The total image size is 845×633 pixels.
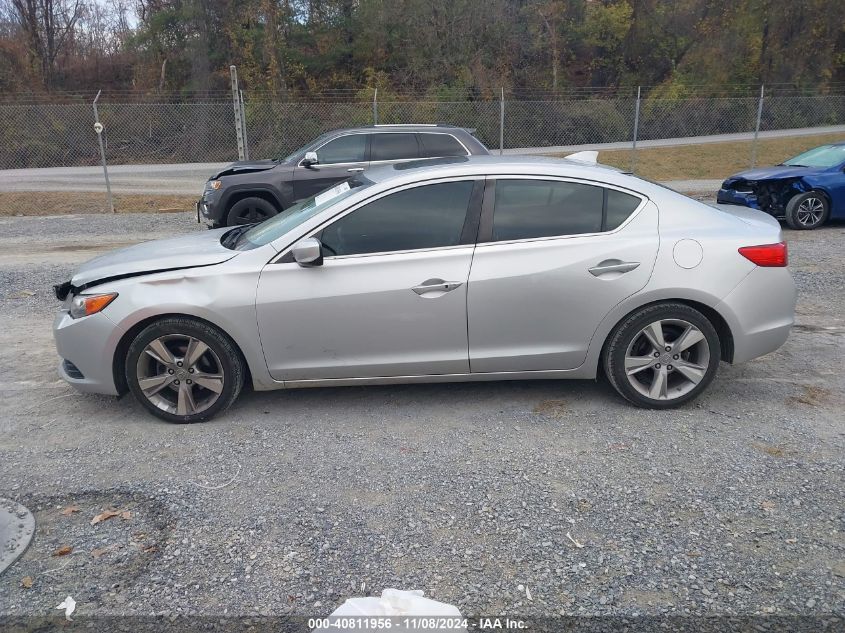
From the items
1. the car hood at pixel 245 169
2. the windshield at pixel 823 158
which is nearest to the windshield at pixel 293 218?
the car hood at pixel 245 169

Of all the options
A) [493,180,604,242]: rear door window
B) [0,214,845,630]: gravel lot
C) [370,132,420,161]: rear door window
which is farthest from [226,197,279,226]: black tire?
[493,180,604,242]: rear door window

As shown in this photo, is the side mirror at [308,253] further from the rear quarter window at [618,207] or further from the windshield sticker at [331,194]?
the rear quarter window at [618,207]

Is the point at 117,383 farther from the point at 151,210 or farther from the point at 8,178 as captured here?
the point at 8,178

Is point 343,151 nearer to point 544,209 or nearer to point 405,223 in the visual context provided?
point 405,223

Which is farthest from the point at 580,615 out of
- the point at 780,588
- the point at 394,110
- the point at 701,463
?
the point at 394,110

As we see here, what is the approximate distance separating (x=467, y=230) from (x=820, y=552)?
2.57 metres

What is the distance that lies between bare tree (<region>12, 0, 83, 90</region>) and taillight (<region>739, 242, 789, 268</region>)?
3766 centimetres

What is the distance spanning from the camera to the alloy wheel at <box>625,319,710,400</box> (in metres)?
4.47

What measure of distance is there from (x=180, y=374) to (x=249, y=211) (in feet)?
21.5

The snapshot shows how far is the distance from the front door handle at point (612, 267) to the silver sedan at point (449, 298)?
0.04ft

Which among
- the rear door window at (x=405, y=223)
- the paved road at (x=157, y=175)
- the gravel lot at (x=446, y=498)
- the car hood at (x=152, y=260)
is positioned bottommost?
the gravel lot at (x=446, y=498)

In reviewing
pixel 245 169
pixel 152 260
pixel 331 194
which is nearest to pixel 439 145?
pixel 245 169

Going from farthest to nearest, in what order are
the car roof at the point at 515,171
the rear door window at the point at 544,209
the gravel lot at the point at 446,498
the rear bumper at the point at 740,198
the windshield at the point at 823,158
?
the rear bumper at the point at 740,198 < the windshield at the point at 823,158 < the car roof at the point at 515,171 < the rear door window at the point at 544,209 < the gravel lot at the point at 446,498

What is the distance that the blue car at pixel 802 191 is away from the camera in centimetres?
1118
